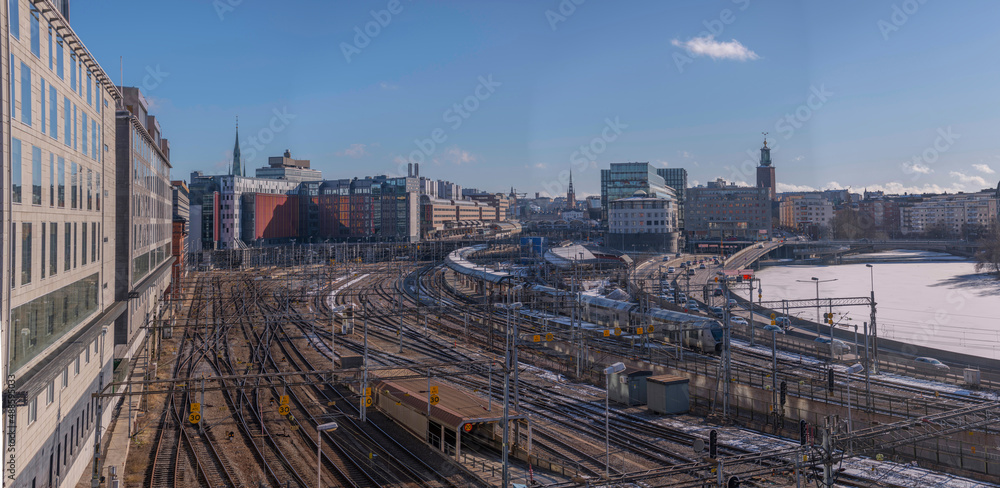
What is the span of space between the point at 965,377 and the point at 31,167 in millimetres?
31681

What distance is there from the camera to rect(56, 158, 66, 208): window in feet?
44.9

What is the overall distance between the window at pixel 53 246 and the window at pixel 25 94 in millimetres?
2498

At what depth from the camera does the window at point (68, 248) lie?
14.0m

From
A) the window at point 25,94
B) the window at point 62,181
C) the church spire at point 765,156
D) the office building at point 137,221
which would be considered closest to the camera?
the window at point 25,94

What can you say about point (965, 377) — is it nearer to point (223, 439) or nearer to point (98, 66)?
point (223, 439)

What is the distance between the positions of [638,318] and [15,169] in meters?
32.1

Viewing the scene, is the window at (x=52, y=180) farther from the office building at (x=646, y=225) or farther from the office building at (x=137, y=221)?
the office building at (x=646, y=225)

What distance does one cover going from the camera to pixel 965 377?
25.4 meters

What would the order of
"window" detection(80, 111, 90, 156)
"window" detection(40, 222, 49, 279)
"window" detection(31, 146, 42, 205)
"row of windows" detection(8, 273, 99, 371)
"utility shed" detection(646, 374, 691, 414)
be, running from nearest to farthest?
"row of windows" detection(8, 273, 99, 371)
"window" detection(31, 146, 42, 205)
"window" detection(40, 222, 49, 279)
"window" detection(80, 111, 90, 156)
"utility shed" detection(646, 374, 691, 414)

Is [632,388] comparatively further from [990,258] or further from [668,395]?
[990,258]

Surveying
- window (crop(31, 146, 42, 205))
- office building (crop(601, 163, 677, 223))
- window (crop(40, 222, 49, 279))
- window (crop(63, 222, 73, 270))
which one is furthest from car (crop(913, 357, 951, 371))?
office building (crop(601, 163, 677, 223))

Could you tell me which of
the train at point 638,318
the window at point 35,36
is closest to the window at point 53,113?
the window at point 35,36

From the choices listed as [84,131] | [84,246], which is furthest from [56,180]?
[84,131]

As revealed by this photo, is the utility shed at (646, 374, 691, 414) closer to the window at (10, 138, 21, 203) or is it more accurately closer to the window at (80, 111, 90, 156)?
the window at (80, 111, 90, 156)
